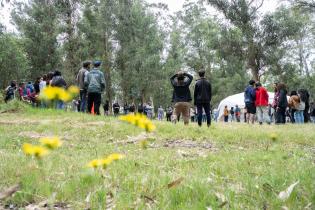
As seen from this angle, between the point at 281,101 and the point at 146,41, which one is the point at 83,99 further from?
the point at 146,41

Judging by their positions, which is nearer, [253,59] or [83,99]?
[83,99]

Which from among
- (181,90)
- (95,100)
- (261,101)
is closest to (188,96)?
(181,90)

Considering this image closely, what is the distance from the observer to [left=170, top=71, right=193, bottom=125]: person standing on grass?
12828 millimetres

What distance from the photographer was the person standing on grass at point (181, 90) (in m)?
12.8

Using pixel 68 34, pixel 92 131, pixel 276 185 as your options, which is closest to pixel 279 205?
pixel 276 185

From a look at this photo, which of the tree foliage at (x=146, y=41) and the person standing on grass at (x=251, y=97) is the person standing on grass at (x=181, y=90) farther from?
the tree foliage at (x=146, y=41)

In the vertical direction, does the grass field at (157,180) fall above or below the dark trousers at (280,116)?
below

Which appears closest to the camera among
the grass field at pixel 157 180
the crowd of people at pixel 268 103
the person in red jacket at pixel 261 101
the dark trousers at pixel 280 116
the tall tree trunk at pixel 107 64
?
the grass field at pixel 157 180

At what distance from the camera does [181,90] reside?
42.2ft

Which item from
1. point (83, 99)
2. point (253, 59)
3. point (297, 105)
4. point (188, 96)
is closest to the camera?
point (188, 96)

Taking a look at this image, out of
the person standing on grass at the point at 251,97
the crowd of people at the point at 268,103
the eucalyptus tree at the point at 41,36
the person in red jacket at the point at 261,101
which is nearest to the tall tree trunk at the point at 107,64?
the eucalyptus tree at the point at 41,36

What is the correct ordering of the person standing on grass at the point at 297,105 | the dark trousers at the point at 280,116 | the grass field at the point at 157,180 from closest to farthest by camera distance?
the grass field at the point at 157,180
the dark trousers at the point at 280,116
the person standing on grass at the point at 297,105

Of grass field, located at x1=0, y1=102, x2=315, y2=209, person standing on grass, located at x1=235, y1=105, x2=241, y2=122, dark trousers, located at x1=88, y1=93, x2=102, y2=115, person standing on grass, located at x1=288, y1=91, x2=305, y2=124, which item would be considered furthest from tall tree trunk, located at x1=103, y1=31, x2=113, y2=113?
grass field, located at x1=0, y1=102, x2=315, y2=209

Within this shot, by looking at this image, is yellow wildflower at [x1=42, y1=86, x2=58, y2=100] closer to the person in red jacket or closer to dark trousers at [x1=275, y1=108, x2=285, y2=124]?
the person in red jacket
